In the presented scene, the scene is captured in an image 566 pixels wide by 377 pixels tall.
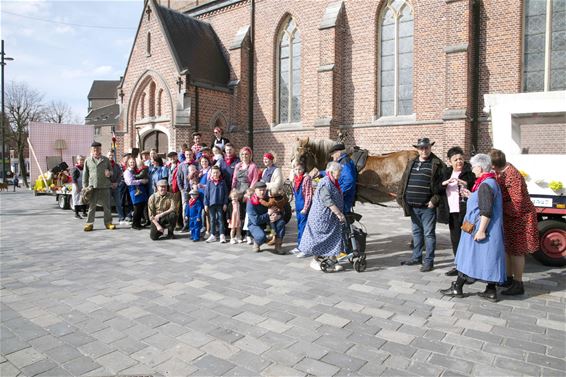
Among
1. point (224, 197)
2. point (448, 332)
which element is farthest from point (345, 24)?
point (448, 332)

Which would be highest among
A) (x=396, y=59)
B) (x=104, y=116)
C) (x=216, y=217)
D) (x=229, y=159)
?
(x=104, y=116)

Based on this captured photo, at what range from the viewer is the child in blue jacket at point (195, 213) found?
8.48 meters

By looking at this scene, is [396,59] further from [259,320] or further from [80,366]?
[80,366]

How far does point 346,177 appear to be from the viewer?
21.8 ft

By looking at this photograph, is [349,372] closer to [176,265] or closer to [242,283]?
[242,283]

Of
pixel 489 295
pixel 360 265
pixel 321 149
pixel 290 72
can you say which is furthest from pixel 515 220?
pixel 290 72

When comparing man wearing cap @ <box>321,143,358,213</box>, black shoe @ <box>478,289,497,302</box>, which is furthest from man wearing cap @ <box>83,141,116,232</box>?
black shoe @ <box>478,289,497,302</box>

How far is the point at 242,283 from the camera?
5348 mm

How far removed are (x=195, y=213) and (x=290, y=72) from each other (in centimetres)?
1293

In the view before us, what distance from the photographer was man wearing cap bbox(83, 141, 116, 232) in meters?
9.71

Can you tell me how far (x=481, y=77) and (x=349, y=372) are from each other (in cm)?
1417

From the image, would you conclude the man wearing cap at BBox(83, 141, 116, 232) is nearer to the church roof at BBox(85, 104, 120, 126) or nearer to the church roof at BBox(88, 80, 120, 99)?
the church roof at BBox(85, 104, 120, 126)

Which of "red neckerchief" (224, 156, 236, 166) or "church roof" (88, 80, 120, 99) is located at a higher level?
"church roof" (88, 80, 120, 99)

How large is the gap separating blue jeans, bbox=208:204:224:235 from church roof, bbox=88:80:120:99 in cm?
7934
